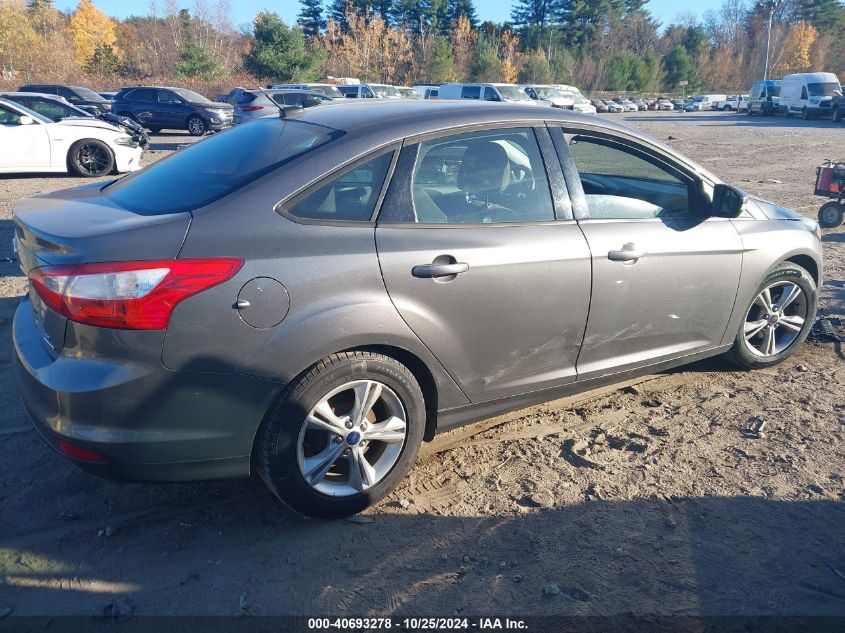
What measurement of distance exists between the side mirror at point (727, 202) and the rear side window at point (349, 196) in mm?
2097

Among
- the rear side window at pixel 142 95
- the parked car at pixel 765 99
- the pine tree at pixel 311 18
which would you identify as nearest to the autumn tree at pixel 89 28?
the pine tree at pixel 311 18

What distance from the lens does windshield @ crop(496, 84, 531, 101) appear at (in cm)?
3378

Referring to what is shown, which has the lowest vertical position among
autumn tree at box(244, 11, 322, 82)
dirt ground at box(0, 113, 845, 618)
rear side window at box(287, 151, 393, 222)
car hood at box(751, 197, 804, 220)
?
dirt ground at box(0, 113, 845, 618)

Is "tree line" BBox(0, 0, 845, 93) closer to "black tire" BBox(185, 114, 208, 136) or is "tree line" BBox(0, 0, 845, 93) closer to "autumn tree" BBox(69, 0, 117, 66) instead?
"autumn tree" BBox(69, 0, 117, 66)

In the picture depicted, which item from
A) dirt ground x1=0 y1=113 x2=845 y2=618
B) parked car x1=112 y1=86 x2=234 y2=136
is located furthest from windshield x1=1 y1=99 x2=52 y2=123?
parked car x1=112 y1=86 x2=234 y2=136

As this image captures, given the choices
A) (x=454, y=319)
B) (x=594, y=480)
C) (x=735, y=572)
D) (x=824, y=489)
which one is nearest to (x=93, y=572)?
(x=454, y=319)

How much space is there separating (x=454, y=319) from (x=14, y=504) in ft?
7.09

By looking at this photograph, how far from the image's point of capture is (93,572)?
2754 millimetres

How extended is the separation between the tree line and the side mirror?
47887 mm

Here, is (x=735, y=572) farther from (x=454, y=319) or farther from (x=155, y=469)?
(x=155, y=469)

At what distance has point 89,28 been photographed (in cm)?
7338

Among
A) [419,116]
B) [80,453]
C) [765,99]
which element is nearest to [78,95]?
[419,116]

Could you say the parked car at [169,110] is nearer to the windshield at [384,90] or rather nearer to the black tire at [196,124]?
the black tire at [196,124]

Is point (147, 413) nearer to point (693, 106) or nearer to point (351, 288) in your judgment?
point (351, 288)
